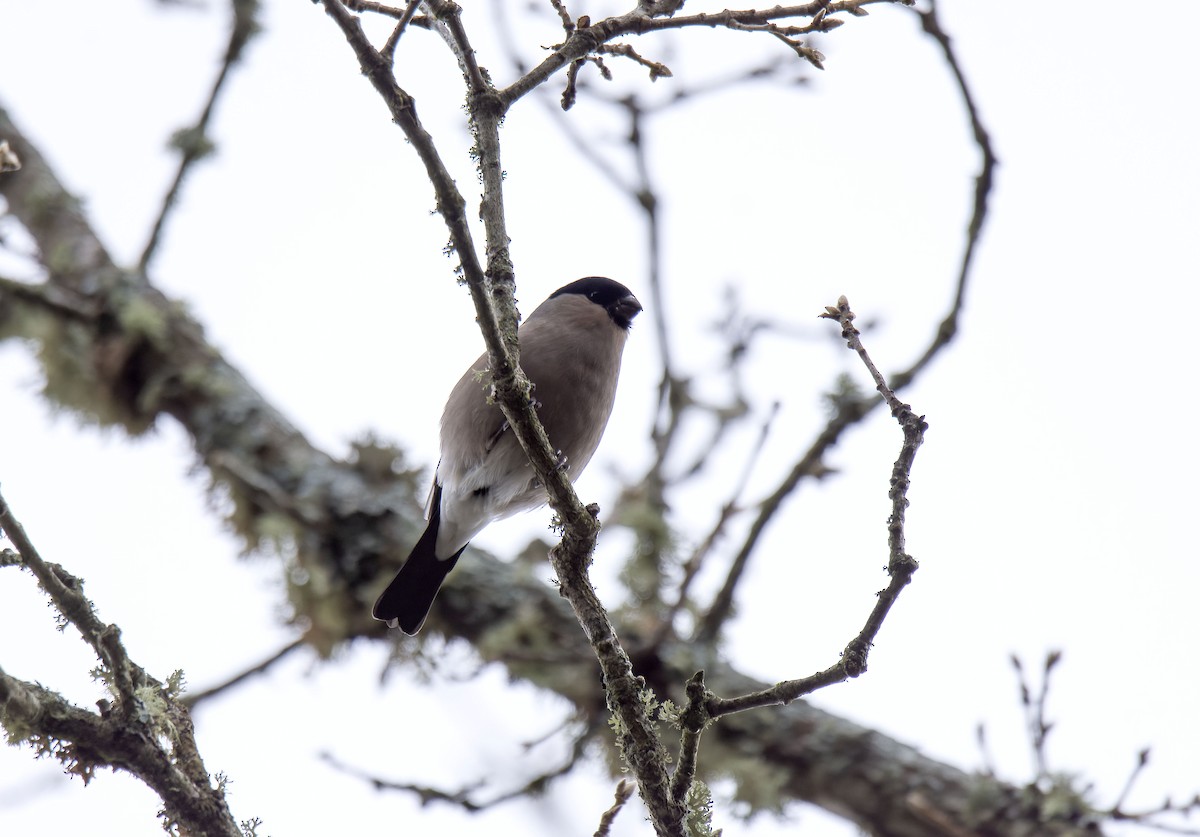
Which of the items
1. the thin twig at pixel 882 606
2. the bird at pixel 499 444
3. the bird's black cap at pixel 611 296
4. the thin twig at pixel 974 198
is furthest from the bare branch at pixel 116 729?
the thin twig at pixel 974 198

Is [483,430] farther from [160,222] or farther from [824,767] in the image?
[160,222]

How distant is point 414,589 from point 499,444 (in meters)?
0.62

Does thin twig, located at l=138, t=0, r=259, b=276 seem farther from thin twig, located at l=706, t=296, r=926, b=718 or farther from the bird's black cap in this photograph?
thin twig, located at l=706, t=296, r=926, b=718

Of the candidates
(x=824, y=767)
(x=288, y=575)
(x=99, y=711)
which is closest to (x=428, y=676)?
(x=288, y=575)

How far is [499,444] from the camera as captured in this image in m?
3.73

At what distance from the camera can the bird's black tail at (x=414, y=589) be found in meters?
3.88

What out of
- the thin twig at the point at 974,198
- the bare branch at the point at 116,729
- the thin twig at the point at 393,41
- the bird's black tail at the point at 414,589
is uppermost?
the thin twig at the point at 974,198

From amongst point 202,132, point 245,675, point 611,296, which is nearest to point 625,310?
point 611,296

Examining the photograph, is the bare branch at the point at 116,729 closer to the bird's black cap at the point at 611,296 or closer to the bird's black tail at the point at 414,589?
the bird's black tail at the point at 414,589

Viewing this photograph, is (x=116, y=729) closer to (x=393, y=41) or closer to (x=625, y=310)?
(x=393, y=41)

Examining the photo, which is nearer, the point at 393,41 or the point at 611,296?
the point at 393,41

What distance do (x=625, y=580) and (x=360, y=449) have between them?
121 cm

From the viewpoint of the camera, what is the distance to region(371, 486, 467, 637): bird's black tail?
3.88 meters

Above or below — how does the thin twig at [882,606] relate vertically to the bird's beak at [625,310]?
below
